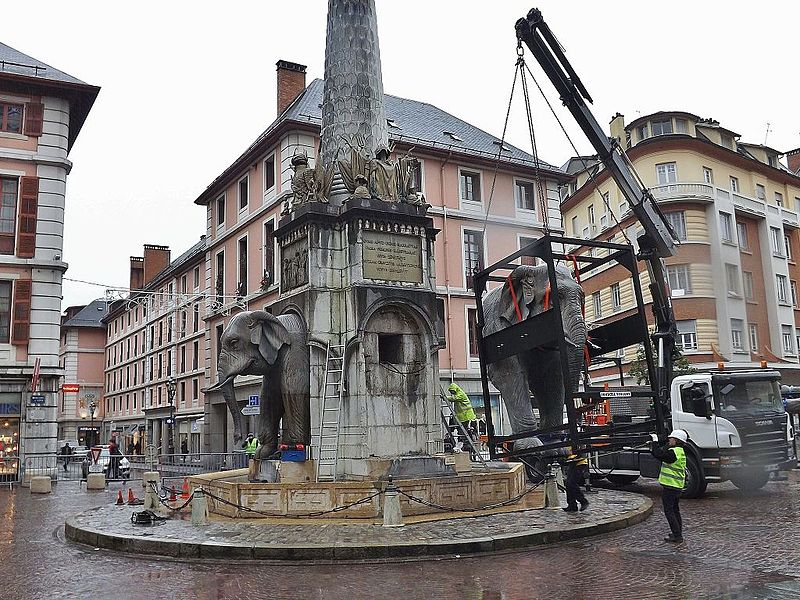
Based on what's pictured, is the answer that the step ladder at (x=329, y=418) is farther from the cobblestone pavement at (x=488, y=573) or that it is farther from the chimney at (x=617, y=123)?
the chimney at (x=617, y=123)

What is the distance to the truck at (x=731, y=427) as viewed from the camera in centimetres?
1688

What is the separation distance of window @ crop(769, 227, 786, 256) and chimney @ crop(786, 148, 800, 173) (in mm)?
35820

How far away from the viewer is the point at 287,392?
1333cm

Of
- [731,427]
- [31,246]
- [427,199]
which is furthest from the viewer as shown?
[427,199]

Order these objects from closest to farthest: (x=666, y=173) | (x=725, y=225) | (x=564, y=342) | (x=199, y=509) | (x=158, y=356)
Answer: (x=564, y=342) → (x=199, y=509) → (x=725, y=225) → (x=666, y=173) → (x=158, y=356)

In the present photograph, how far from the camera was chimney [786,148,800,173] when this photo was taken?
2034 inches

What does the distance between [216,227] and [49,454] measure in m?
18.1

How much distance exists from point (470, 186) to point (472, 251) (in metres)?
3.43

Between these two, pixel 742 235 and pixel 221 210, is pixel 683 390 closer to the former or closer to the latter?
pixel 742 235

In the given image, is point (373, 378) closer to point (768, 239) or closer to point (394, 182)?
point (394, 182)

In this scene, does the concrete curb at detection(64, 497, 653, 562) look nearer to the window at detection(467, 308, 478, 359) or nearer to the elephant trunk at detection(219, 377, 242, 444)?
the elephant trunk at detection(219, 377, 242, 444)

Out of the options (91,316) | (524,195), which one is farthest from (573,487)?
(91,316)

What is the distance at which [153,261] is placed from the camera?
206 ft

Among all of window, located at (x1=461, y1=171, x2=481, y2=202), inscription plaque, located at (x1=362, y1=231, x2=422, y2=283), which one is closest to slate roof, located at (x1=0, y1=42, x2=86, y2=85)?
window, located at (x1=461, y1=171, x2=481, y2=202)
